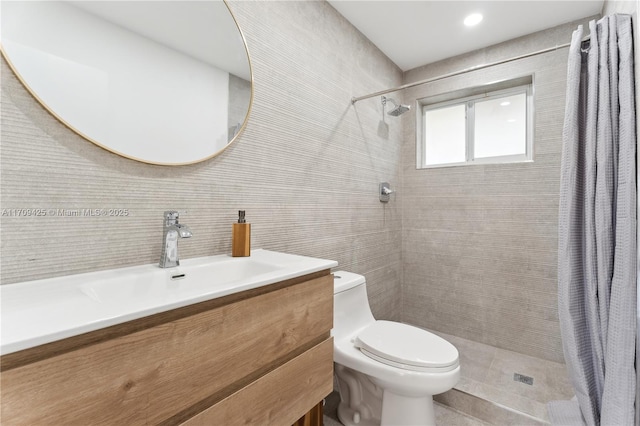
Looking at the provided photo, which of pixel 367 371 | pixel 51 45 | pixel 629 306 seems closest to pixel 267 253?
pixel 367 371

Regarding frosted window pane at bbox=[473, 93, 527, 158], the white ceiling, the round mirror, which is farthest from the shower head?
the round mirror

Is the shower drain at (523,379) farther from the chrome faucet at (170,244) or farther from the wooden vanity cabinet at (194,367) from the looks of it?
the chrome faucet at (170,244)

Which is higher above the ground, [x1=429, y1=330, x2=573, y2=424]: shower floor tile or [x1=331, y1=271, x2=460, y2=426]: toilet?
[x1=331, y1=271, x2=460, y2=426]: toilet

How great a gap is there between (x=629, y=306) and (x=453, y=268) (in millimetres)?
1283

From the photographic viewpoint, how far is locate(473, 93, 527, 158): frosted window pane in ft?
7.11

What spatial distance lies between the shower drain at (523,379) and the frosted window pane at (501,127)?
1524 mm

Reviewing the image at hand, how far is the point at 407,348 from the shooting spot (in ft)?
4.22

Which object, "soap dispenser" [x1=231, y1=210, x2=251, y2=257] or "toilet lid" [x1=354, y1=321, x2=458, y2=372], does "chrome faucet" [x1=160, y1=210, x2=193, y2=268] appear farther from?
"toilet lid" [x1=354, y1=321, x2=458, y2=372]

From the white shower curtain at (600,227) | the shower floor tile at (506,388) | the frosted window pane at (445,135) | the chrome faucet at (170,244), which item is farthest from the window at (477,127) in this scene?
the chrome faucet at (170,244)

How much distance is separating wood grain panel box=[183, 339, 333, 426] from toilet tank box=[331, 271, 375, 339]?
41cm

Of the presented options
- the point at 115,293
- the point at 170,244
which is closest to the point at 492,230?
the point at 170,244

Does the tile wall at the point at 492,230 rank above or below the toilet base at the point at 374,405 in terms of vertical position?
above

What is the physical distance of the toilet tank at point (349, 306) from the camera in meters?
1.39

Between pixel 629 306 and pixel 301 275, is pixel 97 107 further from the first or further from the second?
pixel 629 306
